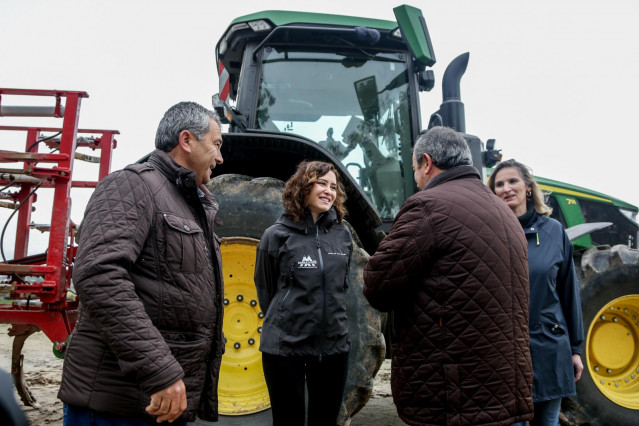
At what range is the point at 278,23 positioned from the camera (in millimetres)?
3412

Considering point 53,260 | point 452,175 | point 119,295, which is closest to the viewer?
point 119,295

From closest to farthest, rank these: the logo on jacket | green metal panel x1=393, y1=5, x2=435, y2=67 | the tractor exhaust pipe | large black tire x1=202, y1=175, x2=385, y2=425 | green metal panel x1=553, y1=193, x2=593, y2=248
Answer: the logo on jacket → large black tire x1=202, y1=175, x2=385, y2=425 → green metal panel x1=393, y1=5, x2=435, y2=67 → the tractor exhaust pipe → green metal panel x1=553, y1=193, x2=593, y2=248

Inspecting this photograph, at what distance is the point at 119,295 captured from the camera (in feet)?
4.13

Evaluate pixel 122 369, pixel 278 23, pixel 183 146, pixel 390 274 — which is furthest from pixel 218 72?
pixel 122 369

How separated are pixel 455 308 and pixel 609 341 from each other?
2.50m

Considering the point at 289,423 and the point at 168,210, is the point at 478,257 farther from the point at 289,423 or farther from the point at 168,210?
the point at 289,423

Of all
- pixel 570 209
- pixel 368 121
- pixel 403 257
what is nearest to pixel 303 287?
pixel 403 257

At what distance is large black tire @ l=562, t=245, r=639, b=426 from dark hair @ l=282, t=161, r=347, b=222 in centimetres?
195

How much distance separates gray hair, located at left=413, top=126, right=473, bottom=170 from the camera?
1869 mm

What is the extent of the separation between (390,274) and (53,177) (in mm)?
2891

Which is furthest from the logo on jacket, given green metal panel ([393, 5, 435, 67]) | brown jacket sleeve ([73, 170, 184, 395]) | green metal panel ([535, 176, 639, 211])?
green metal panel ([535, 176, 639, 211])

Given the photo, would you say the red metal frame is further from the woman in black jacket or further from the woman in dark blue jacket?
the woman in dark blue jacket

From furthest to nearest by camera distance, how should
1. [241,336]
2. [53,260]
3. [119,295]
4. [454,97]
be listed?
[53,260]
[454,97]
[241,336]
[119,295]

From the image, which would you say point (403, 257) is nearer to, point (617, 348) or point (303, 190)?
point (303, 190)
